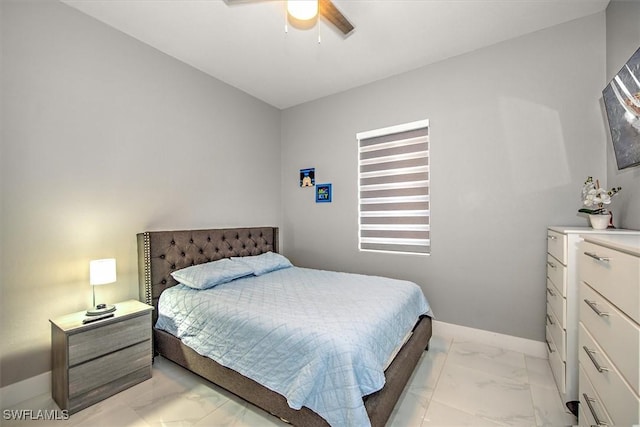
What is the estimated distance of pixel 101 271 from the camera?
1959 mm

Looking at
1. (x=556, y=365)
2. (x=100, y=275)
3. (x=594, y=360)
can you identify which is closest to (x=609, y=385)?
(x=594, y=360)

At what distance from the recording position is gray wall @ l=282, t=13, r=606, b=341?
2.26 meters

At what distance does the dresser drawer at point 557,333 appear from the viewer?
1784 mm

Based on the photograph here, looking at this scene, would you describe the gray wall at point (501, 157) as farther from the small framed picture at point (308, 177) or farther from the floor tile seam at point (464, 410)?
the floor tile seam at point (464, 410)

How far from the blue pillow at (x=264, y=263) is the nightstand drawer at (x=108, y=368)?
108cm

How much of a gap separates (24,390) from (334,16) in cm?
338

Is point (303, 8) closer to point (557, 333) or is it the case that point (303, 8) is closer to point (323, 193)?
point (323, 193)

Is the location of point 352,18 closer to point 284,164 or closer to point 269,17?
point 269,17


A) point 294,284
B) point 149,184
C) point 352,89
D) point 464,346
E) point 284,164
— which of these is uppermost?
point 352,89

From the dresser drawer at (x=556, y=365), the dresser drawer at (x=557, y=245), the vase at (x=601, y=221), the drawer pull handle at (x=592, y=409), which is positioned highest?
the vase at (x=601, y=221)

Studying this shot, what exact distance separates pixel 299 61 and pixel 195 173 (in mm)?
1683

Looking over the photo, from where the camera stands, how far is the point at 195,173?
2.97 meters

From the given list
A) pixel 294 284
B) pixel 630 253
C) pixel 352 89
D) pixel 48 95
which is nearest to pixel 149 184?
pixel 48 95

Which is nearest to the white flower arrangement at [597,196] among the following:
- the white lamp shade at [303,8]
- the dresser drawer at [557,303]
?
the dresser drawer at [557,303]
